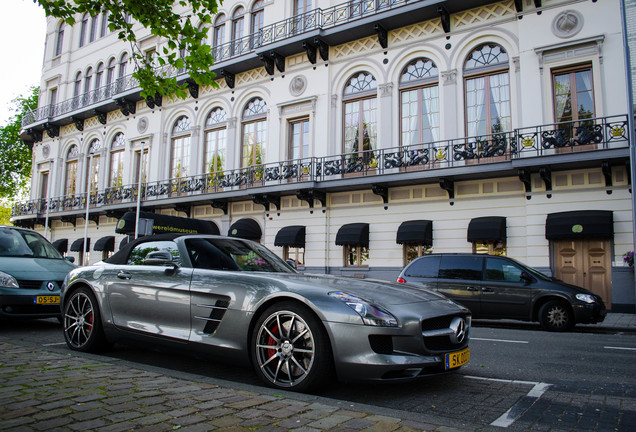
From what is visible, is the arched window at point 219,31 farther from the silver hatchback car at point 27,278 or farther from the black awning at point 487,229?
the silver hatchback car at point 27,278

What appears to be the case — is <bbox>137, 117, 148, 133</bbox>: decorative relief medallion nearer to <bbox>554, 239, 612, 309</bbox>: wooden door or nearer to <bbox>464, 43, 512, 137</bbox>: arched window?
<bbox>464, 43, 512, 137</bbox>: arched window

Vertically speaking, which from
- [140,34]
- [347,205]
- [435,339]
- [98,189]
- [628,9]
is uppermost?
[140,34]

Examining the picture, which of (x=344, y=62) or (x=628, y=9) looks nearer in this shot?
(x=628, y=9)

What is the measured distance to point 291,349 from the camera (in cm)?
386

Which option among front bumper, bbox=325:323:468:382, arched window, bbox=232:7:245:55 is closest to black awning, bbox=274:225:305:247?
arched window, bbox=232:7:245:55

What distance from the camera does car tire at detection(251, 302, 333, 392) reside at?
371cm

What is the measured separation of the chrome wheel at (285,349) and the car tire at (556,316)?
26.3 ft

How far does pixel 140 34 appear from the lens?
2830cm

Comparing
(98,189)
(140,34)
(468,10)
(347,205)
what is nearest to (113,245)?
(98,189)

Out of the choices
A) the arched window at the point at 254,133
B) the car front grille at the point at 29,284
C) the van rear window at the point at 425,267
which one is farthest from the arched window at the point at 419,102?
the car front grille at the point at 29,284

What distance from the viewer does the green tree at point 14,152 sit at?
39.4 metres

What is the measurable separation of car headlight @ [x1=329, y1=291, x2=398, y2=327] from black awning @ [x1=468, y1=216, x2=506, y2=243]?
12.2 meters

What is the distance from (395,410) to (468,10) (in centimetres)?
1705

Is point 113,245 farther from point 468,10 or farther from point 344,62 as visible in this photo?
point 468,10
